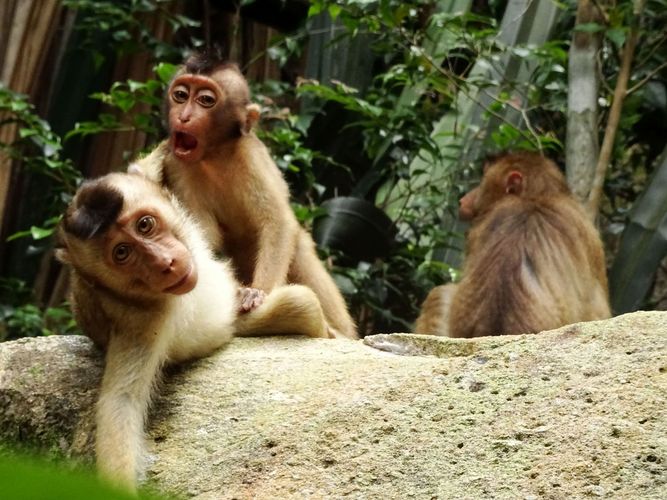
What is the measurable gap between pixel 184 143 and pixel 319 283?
1.03m

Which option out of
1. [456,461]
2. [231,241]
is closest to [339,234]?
[231,241]

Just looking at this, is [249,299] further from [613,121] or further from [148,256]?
[613,121]

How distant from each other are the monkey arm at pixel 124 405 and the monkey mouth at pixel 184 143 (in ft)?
4.88

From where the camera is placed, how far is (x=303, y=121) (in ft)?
26.1

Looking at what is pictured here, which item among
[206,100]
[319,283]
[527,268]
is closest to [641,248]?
[527,268]

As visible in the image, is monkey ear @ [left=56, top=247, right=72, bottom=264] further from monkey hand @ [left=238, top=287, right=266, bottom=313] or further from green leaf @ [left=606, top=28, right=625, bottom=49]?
green leaf @ [left=606, top=28, right=625, bottom=49]

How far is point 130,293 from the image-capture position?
3494 mm

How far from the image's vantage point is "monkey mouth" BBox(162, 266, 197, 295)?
11.1 ft

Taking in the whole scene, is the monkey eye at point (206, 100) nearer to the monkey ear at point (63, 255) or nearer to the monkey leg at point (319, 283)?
the monkey leg at point (319, 283)

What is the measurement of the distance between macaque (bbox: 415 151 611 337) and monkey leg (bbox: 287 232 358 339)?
103 cm

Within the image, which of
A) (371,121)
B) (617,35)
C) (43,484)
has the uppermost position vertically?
(617,35)

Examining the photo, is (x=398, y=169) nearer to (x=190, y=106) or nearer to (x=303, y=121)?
(x=303, y=121)

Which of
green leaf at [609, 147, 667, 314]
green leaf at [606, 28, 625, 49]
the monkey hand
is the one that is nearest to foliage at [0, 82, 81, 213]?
the monkey hand

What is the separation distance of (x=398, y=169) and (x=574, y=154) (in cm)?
174
